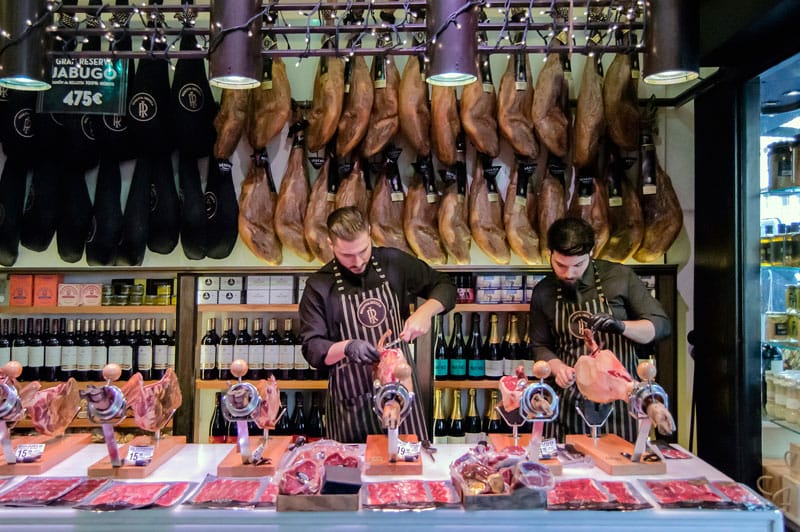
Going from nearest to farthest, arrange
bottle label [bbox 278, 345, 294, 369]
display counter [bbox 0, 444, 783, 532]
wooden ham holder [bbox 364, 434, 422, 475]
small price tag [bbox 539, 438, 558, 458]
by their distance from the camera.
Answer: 1. display counter [bbox 0, 444, 783, 532]
2. wooden ham holder [bbox 364, 434, 422, 475]
3. small price tag [bbox 539, 438, 558, 458]
4. bottle label [bbox 278, 345, 294, 369]

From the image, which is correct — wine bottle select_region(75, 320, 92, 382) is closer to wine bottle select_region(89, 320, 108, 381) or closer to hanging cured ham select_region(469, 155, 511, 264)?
wine bottle select_region(89, 320, 108, 381)

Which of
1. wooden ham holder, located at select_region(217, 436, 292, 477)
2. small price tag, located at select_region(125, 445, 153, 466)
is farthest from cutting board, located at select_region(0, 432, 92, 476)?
wooden ham holder, located at select_region(217, 436, 292, 477)

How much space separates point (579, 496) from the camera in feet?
6.43

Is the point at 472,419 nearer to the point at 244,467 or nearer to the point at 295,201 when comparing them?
the point at 295,201

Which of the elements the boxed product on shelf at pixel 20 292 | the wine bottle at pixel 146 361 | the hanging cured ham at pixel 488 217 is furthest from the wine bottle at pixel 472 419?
the boxed product on shelf at pixel 20 292

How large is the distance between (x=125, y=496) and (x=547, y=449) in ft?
4.15

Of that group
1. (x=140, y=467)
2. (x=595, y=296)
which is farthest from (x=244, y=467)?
(x=595, y=296)

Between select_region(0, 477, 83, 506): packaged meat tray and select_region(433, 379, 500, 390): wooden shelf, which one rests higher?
select_region(433, 379, 500, 390): wooden shelf

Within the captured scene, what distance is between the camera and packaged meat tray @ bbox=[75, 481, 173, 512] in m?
1.89

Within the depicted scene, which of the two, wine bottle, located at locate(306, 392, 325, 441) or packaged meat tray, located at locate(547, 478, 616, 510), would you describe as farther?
wine bottle, located at locate(306, 392, 325, 441)

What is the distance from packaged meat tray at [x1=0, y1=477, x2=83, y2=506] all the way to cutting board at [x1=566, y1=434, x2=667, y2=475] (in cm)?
157

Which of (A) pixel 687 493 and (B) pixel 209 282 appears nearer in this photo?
(A) pixel 687 493

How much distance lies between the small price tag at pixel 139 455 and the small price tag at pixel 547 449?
122cm

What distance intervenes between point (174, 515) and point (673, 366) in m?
3.05
